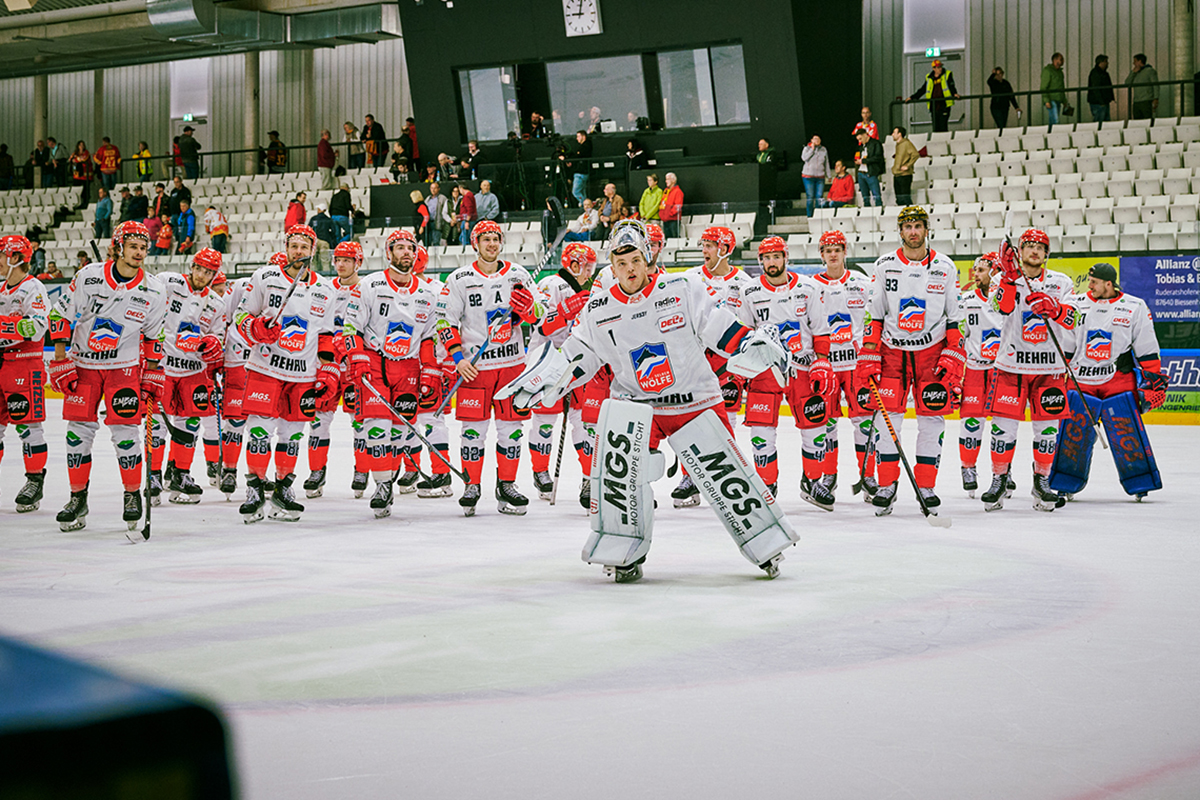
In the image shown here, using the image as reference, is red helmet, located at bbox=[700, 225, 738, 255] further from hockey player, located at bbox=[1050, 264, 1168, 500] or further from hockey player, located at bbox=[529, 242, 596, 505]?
hockey player, located at bbox=[1050, 264, 1168, 500]

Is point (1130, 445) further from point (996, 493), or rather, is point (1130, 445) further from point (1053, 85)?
point (1053, 85)

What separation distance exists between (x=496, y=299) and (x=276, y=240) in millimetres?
15750

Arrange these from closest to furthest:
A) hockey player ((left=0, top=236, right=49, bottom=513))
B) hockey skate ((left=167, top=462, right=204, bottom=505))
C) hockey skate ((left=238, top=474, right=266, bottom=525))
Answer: hockey skate ((left=238, top=474, right=266, bottom=525)), hockey player ((left=0, top=236, right=49, bottom=513)), hockey skate ((left=167, top=462, right=204, bottom=505))

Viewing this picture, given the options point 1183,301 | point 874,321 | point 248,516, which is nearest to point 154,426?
point 248,516

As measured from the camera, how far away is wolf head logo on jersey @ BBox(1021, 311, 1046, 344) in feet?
29.0

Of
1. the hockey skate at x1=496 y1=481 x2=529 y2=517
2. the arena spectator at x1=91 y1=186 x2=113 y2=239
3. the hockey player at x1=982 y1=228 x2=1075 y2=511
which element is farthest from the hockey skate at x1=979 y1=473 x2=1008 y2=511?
the arena spectator at x1=91 y1=186 x2=113 y2=239

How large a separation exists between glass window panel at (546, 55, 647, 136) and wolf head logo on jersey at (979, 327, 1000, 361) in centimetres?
1547

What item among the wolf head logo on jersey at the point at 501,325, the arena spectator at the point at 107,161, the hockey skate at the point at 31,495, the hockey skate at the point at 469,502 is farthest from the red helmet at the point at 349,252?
the arena spectator at the point at 107,161

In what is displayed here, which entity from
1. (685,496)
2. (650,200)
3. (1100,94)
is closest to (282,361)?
(685,496)

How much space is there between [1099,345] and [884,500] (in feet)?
6.90

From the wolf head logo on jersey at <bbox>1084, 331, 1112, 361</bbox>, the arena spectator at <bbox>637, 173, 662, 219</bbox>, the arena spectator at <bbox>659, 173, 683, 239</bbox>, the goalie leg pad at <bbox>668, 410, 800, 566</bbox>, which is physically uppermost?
the arena spectator at <bbox>637, 173, 662, 219</bbox>

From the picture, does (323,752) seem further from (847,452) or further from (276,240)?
→ (276,240)

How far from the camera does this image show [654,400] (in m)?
6.22

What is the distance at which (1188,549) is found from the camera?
688 centimetres
